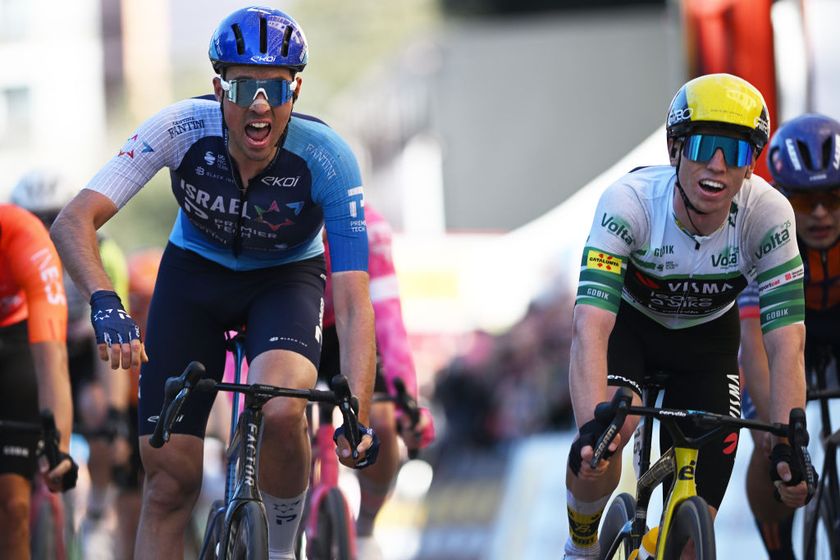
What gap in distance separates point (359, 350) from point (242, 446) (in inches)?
23.6

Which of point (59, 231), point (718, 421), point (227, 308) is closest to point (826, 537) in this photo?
point (718, 421)

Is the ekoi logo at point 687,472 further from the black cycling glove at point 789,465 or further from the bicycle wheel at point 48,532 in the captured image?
the bicycle wheel at point 48,532

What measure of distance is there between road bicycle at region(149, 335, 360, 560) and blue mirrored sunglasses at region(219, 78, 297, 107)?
1125 millimetres

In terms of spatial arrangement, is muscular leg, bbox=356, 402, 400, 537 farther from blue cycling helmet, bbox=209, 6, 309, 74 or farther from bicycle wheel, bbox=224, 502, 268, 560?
blue cycling helmet, bbox=209, 6, 309, 74

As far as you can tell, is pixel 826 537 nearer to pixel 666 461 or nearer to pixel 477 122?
pixel 666 461

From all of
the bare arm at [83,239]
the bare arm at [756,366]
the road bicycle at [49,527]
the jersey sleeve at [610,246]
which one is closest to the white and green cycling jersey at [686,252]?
the jersey sleeve at [610,246]

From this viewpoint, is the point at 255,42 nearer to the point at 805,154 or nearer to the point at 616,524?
the point at 616,524

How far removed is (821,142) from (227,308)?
2988 mm

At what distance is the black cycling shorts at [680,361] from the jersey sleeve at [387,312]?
2337 mm

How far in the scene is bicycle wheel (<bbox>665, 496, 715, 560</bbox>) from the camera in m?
5.65

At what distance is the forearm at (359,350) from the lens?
6.48 meters

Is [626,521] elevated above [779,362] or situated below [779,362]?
below

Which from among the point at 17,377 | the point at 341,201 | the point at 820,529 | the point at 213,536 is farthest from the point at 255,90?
the point at 820,529

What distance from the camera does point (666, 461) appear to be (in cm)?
632
